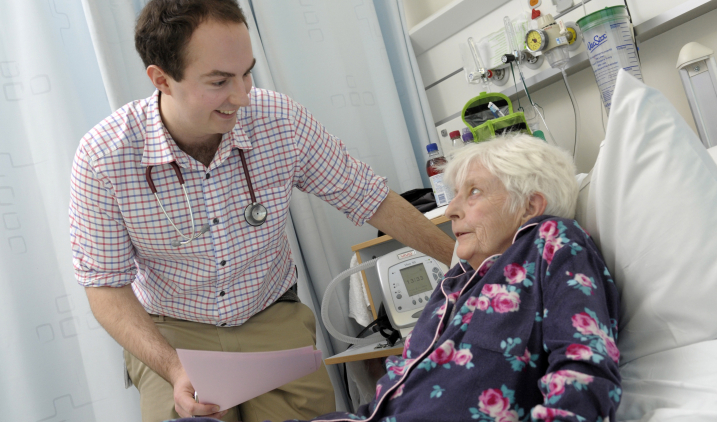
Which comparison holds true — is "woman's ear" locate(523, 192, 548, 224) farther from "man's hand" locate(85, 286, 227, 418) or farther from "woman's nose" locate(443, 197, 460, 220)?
"man's hand" locate(85, 286, 227, 418)

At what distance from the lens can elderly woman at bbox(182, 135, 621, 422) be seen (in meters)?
0.83

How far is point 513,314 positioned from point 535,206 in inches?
10.2

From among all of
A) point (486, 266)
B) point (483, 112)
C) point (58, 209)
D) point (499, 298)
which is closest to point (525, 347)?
point (499, 298)

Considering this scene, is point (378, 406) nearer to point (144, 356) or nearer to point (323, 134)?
point (144, 356)

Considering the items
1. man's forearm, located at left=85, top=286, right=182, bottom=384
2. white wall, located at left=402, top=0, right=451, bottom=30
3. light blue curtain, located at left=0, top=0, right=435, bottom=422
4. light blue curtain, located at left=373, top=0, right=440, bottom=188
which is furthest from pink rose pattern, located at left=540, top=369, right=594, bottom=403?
white wall, located at left=402, top=0, right=451, bottom=30

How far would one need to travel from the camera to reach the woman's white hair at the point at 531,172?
1.13m

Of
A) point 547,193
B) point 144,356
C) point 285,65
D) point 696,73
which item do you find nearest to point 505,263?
point 547,193

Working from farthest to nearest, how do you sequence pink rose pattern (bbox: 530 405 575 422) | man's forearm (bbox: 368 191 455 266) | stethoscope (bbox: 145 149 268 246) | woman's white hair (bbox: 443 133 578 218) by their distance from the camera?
man's forearm (bbox: 368 191 455 266), stethoscope (bbox: 145 149 268 246), woman's white hair (bbox: 443 133 578 218), pink rose pattern (bbox: 530 405 575 422)

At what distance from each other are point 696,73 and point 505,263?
945 mm

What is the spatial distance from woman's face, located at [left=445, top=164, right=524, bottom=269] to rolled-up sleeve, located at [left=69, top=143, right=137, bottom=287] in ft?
2.65

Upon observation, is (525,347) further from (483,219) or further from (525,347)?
(483,219)

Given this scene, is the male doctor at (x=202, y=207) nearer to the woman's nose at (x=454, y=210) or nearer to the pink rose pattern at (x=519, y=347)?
the woman's nose at (x=454, y=210)

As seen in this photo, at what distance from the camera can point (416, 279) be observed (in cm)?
171

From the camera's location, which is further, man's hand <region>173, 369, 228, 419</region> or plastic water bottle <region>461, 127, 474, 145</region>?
plastic water bottle <region>461, 127, 474, 145</region>
